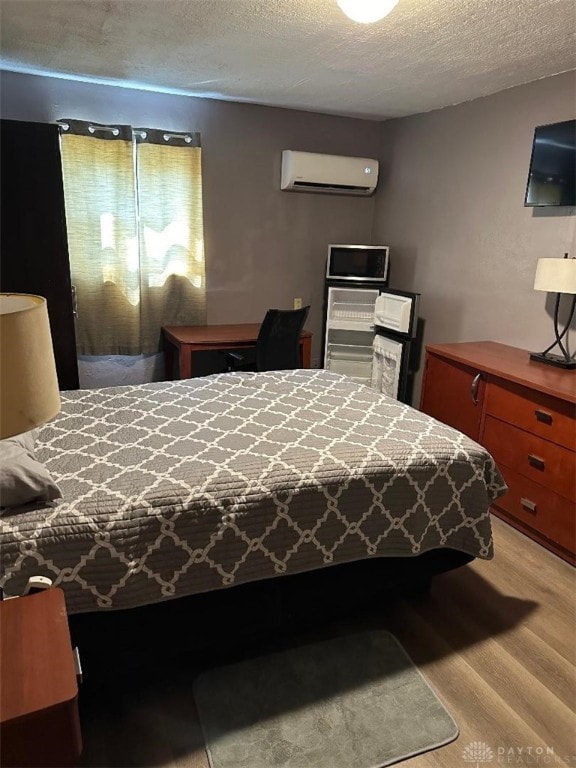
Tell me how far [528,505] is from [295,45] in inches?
104

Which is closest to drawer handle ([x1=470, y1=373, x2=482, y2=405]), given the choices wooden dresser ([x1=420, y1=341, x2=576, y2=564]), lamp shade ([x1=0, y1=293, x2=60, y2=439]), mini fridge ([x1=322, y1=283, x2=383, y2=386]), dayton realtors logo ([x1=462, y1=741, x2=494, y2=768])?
wooden dresser ([x1=420, y1=341, x2=576, y2=564])

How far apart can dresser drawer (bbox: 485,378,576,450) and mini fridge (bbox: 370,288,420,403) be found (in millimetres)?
1098

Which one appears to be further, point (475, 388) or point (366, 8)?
point (475, 388)

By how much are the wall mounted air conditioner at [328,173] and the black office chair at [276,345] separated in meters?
1.15

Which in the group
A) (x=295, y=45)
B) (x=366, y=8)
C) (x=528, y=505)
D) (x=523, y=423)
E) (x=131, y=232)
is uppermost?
(x=295, y=45)

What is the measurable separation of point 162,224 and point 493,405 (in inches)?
105

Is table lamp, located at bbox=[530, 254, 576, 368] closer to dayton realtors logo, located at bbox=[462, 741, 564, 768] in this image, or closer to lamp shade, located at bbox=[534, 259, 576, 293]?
lamp shade, located at bbox=[534, 259, 576, 293]

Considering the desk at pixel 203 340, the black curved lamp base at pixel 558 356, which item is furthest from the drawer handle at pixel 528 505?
the desk at pixel 203 340

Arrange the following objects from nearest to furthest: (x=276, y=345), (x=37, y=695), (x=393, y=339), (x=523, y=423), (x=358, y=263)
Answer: (x=37, y=695) → (x=523, y=423) → (x=276, y=345) → (x=393, y=339) → (x=358, y=263)

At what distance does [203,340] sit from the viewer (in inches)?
146

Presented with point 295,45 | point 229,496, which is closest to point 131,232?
point 295,45

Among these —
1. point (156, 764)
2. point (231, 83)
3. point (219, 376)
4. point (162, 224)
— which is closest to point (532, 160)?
point (231, 83)

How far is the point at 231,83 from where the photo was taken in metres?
3.41

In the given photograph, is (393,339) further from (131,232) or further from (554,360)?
(131,232)
